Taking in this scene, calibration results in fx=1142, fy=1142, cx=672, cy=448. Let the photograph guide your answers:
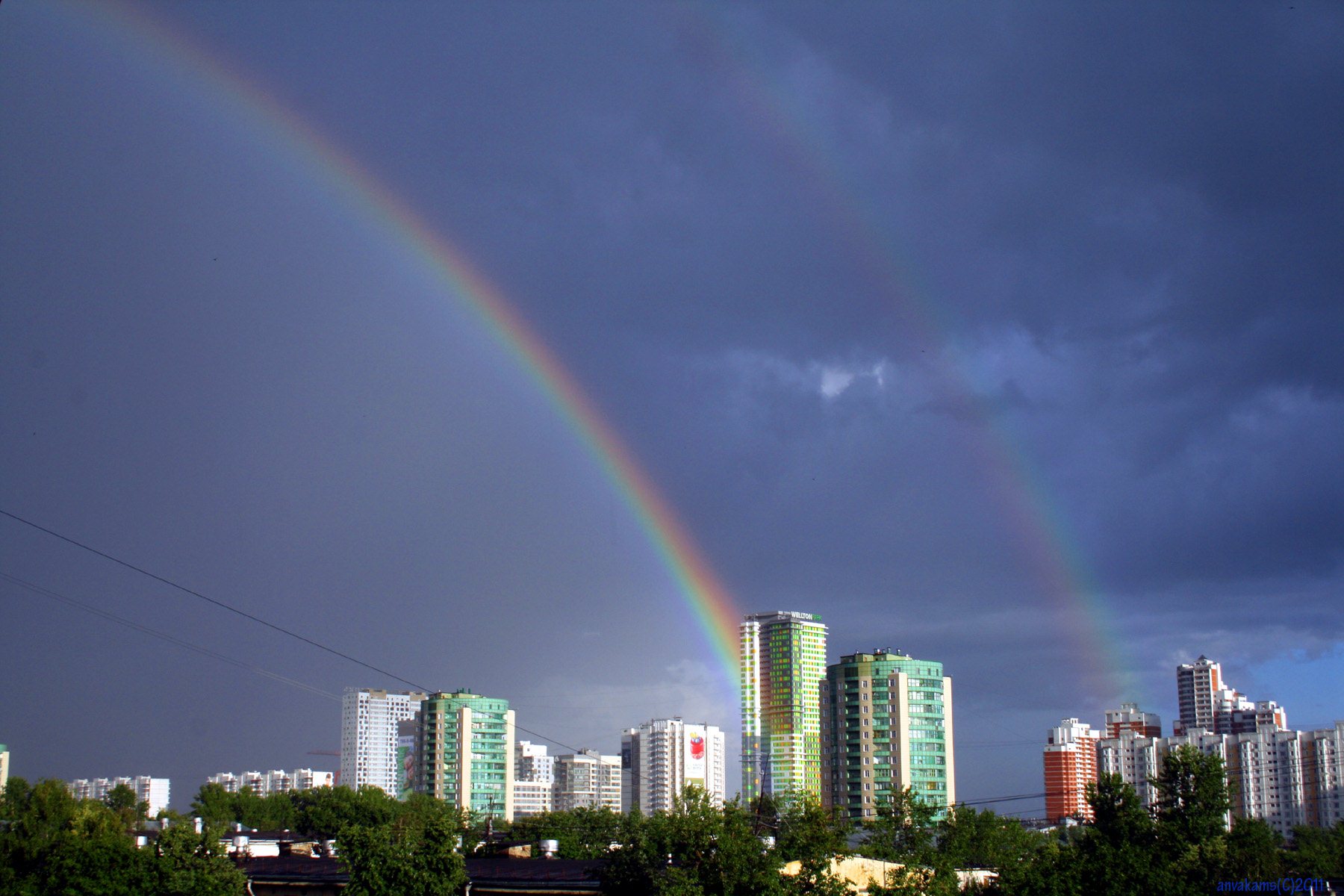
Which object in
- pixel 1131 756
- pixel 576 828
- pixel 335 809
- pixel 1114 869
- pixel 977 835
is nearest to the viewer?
pixel 1114 869

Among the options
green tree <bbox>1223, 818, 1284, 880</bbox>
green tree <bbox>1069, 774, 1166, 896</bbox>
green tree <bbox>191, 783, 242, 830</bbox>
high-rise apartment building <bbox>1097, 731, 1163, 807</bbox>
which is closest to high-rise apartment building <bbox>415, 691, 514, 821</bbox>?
green tree <bbox>191, 783, 242, 830</bbox>

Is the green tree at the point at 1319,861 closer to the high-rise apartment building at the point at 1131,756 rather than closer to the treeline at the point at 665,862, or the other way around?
the treeline at the point at 665,862

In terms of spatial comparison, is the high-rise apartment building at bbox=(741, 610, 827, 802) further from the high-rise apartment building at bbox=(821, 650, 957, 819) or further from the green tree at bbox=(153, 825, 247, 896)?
the green tree at bbox=(153, 825, 247, 896)

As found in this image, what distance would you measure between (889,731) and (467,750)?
2477 inches

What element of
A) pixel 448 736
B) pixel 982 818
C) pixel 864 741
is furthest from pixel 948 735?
pixel 448 736

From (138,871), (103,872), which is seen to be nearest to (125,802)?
(103,872)

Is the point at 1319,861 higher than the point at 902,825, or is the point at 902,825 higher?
the point at 902,825

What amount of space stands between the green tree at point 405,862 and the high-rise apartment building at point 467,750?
443 ft

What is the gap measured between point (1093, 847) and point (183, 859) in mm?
26783

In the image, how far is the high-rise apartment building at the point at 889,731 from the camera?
12238cm

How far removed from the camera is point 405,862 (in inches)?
998

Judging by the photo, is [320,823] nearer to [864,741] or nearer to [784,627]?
[864,741]

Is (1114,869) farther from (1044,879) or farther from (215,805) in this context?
(215,805)

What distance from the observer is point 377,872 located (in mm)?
25312
